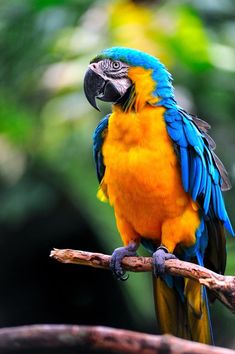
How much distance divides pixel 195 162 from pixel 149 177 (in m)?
0.14

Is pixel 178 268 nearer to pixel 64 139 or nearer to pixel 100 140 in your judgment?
pixel 100 140

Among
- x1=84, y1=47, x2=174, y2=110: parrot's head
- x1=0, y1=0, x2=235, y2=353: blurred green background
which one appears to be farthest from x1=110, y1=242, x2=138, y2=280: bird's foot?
x1=0, y1=0, x2=235, y2=353: blurred green background

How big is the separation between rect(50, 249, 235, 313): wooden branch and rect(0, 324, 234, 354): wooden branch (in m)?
0.51

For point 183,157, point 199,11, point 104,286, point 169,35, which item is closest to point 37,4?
point 169,35

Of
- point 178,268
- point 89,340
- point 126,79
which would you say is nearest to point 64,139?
point 126,79

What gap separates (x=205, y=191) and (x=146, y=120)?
9.3 inches

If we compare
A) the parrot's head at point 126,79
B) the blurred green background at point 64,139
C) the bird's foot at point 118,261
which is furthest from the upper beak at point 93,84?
the blurred green background at point 64,139

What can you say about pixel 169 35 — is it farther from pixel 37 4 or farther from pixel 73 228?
pixel 73 228

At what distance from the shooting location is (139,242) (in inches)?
74.3

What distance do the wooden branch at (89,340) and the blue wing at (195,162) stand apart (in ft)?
3.10

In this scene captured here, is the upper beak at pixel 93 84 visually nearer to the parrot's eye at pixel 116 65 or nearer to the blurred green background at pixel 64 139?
the parrot's eye at pixel 116 65

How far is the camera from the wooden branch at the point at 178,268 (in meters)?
1.30

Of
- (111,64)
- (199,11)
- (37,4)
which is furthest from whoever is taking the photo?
(199,11)

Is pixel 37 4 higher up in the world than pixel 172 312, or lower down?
higher up
